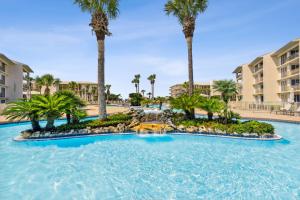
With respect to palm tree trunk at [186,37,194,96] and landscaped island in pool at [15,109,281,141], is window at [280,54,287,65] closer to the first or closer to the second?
palm tree trunk at [186,37,194,96]

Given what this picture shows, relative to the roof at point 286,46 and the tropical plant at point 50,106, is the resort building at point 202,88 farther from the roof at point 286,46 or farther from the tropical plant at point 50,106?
the roof at point 286,46

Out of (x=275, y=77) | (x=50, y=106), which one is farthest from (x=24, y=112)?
(x=275, y=77)

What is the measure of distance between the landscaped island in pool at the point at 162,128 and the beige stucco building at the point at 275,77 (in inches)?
868

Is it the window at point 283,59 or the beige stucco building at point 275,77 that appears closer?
the beige stucco building at point 275,77

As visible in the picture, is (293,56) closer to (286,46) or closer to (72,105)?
(286,46)

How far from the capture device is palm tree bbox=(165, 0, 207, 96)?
2195 cm

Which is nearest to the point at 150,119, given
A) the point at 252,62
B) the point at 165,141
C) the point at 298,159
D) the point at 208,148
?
the point at 165,141

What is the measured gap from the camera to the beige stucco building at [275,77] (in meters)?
37.1

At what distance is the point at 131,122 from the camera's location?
19.2 m

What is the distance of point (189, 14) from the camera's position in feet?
73.6

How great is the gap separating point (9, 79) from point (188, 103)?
45.1m

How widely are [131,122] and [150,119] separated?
2975 millimetres

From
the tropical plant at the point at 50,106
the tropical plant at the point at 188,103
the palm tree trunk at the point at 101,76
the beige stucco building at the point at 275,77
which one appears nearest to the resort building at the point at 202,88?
the tropical plant at the point at 188,103

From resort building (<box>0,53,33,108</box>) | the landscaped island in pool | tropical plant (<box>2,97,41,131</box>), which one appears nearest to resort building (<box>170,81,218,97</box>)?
the landscaped island in pool
